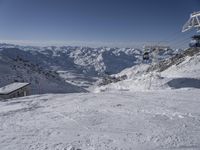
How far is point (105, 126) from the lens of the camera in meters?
12.4

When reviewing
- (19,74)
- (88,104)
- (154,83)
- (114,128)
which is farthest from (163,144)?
(19,74)

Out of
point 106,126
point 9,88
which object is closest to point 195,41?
point 9,88

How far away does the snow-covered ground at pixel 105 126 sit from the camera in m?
9.95

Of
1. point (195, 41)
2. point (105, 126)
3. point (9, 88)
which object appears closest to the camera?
point (105, 126)

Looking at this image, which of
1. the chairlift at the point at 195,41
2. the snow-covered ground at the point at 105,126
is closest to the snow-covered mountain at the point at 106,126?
the snow-covered ground at the point at 105,126

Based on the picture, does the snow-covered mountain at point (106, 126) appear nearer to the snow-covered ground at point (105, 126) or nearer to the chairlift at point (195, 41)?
the snow-covered ground at point (105, 126)

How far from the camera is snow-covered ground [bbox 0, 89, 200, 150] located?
995cm

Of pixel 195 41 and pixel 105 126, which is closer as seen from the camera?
pixel 105 126

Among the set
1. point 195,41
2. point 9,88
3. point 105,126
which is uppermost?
point 195,41

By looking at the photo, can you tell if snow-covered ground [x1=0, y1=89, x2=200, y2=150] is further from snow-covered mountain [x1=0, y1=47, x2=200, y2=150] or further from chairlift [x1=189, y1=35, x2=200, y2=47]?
chairlift [x1=189, y1=35, x2=200, y2=47]

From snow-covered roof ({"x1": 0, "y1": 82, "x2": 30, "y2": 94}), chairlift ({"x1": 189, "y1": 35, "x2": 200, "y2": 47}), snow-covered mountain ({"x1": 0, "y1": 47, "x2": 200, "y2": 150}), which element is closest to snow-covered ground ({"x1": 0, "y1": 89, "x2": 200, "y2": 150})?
snow-covered mountain ({"x1": 0, "y1": 47, "x2": 200, "y2": 150})

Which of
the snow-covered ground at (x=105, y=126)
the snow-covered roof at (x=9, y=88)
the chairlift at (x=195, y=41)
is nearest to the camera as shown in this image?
the snow-covered ground at (x=105, y=126)

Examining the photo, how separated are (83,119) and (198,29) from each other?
69.6 feet

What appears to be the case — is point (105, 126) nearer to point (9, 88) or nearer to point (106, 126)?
point (106, 126)
